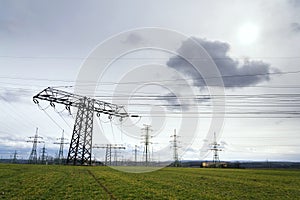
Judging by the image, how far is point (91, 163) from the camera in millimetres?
55812

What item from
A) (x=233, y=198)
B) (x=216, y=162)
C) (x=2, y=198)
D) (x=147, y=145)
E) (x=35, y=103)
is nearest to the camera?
(x=2, y=198)

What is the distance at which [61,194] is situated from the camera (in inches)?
519

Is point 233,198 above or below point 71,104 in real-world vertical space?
below

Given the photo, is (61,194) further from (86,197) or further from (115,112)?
(115,112)

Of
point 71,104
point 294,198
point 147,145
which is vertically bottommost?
point 294,198

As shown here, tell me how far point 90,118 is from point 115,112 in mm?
8955

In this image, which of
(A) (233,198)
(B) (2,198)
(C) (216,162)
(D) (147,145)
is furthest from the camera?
(C) (216,162)

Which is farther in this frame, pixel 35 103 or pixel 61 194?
pixel 35 103

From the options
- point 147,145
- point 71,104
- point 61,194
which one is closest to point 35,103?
point 71,104

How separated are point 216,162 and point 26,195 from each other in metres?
97.7

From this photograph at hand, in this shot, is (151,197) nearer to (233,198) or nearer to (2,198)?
(233,198)

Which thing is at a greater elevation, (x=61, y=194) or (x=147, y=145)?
(x=147, y=145)

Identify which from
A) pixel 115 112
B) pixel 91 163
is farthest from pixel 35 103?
pixel 91 163

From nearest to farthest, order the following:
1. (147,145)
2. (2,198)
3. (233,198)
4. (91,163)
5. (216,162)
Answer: (2,198), (233,198), (91,163), (147,145), (216,162)
